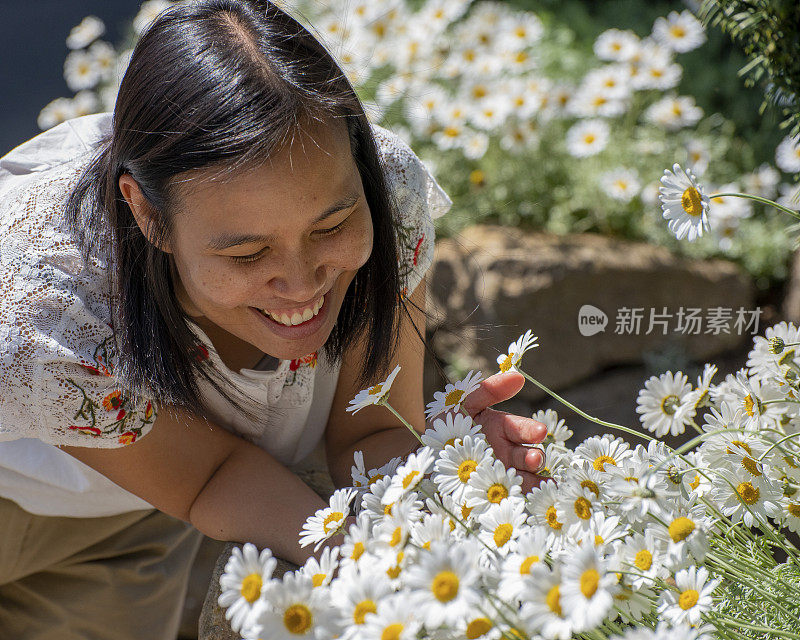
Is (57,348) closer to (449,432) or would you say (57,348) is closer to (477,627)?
(449,432)

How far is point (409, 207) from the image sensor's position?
1.42 meters

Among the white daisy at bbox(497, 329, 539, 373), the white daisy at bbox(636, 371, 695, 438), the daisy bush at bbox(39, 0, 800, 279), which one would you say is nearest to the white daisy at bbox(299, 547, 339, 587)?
the white daisy at bbox(497, 329, 539, 373)

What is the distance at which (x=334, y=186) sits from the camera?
1001mm

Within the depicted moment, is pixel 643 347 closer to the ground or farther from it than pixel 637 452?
closer to the ground

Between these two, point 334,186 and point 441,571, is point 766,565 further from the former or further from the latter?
point 334,186

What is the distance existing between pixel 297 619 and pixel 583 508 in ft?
0.91

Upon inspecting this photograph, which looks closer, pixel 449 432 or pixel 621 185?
pixel 449 432

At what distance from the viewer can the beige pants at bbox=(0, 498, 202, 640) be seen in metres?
1.55

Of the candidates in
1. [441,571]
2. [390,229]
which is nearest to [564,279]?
[390,229]

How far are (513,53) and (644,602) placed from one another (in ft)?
7.81

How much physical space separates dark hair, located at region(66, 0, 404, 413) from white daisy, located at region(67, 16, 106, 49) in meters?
2.19

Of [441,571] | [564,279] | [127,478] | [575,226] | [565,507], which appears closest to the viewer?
[441,571]

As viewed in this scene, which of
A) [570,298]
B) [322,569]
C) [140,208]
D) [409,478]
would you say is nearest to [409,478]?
[409,478]

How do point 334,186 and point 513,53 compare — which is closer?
point 334,186
